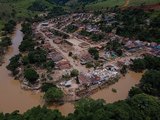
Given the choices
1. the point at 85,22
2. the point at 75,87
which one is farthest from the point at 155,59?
the point at 85,22

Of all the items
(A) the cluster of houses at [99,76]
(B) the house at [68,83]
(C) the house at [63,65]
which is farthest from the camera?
(C) the house at [63,65]

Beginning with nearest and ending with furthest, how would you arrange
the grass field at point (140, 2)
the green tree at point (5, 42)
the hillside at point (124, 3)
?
the green tree at point (5, 42) < the grass field at point (140, 2) < the hillside at point (124, 3)

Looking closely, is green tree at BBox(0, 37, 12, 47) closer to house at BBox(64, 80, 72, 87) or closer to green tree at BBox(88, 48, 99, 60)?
green tree at BBox(88, 48, 99, 60)

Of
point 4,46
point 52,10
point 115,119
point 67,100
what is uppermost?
point 115,119

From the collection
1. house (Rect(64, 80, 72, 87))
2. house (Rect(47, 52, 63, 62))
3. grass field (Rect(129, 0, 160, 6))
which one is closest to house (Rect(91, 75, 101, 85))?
house (Rect(64, 80, 72, 87))

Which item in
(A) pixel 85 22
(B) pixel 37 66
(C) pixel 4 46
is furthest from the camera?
(A) pixel 85 22

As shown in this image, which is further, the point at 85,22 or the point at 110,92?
the point at 85,22

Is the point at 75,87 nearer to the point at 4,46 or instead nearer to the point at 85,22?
the point at 4,46

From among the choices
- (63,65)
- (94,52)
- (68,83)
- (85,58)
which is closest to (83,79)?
(68,83)

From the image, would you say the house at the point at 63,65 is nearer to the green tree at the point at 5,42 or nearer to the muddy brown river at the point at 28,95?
the muddy brown river at the point at 28,95

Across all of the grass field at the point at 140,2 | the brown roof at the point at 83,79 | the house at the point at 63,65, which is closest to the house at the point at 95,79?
the brown roof at the point at 83,79
